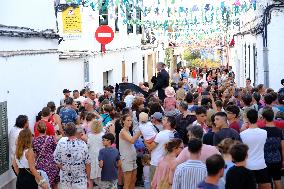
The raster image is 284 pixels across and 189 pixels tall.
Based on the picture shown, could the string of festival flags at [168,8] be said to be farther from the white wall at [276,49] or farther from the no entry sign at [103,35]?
the white wall at [276,49]

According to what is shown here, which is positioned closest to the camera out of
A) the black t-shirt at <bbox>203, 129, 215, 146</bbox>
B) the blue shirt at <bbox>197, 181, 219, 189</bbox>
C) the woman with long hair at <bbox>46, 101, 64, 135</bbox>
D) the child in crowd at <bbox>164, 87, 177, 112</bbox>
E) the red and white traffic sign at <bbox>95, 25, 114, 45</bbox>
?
the blue shirt at <bbox>197, 181, 219, 189</bbox>

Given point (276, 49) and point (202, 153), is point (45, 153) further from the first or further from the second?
point (276, 49)

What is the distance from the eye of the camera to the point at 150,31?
44.7 metres

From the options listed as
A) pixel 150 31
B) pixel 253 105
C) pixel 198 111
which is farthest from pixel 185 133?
pixel 150 31

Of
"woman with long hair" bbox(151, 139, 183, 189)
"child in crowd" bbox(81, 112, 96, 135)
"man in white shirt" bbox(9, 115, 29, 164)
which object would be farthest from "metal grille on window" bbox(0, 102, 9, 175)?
"woman with long hair" bbox(151, 139, 183, 189)

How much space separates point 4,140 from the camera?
12.5 metres

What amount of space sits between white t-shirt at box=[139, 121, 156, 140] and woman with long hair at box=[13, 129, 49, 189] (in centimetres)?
209

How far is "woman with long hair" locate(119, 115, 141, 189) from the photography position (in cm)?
1207

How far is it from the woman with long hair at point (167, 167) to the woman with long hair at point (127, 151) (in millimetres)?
2684

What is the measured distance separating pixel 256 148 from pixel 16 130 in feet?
15.1

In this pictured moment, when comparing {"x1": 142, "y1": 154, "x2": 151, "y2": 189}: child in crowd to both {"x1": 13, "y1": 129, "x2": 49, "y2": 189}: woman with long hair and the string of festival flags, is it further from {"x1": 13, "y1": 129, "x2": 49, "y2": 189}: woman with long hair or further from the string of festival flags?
the string of festival flags

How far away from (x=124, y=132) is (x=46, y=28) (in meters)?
5.79

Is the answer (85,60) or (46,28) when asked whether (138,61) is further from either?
(46,28)

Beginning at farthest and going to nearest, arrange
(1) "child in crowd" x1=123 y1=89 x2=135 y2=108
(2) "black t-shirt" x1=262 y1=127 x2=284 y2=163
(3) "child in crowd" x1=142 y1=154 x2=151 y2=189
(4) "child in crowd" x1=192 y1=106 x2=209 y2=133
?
(1) "child in crowd" x1=123 y1=89 x2=135 y2=108, (3) "child in crowd" x1=142 y1=154 x2=151 y2=189, (4) "child in crowd" x1=192 y1=106 x2=209 y2=133, (2) "black t-shirt" x1=262 y1=127 x2=284 y2=163
